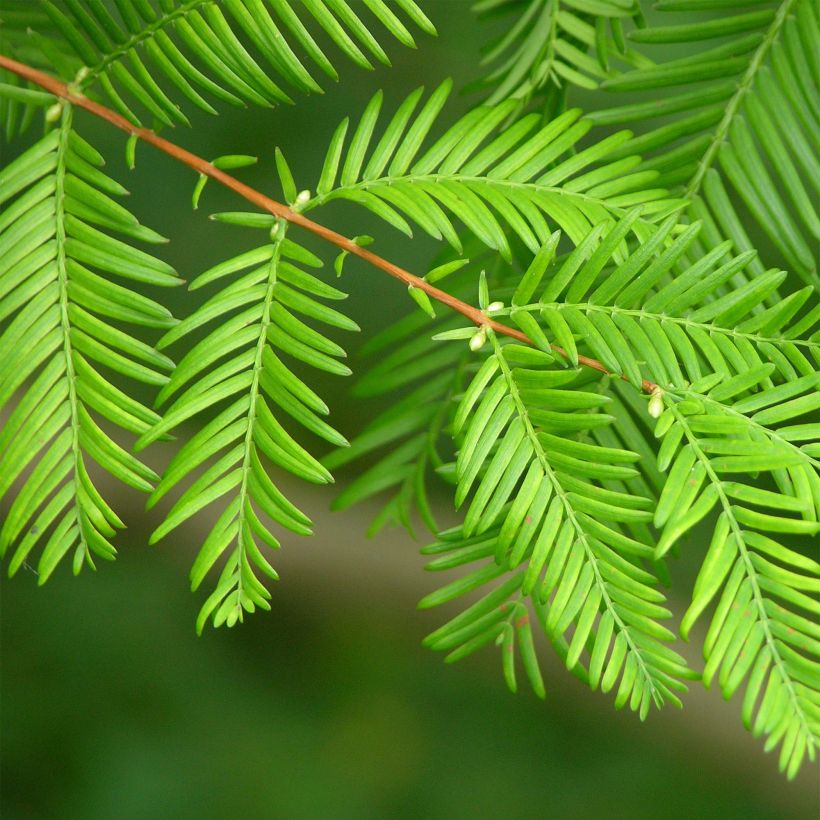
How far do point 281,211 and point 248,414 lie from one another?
0.40ft

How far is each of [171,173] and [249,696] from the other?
936mm

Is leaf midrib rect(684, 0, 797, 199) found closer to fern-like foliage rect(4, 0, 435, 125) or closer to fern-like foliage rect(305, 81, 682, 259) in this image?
fern-like foliage rect(305, 81, 682, 259)

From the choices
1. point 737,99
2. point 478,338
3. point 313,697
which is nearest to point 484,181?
point 478,338

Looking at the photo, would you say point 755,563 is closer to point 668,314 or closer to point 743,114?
point 668,314

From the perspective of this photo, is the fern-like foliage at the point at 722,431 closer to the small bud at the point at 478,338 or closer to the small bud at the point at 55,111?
the small bud at the point at 478,338

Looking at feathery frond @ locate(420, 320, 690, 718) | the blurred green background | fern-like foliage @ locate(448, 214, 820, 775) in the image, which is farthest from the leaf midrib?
the blurred green background

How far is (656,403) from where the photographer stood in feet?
1.47

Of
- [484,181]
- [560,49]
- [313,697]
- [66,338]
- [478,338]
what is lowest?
[313,697]

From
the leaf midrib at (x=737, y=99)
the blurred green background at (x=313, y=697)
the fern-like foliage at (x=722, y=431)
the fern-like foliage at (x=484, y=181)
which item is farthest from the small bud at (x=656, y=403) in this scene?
the blurred green background at (x=313, y=697)

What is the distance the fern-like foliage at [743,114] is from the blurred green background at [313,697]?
2.76ft

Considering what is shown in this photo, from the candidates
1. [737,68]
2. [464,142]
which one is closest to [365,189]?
[464,142]

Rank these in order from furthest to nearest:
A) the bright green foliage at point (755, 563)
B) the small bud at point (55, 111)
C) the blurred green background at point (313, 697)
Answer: the blurred green background at point (313, 697) → the small bud at point (55, 111) → the bright green foliage at point (755, 563)

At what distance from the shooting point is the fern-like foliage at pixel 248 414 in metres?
0.46

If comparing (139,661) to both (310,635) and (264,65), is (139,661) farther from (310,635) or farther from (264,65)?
(264,65)
